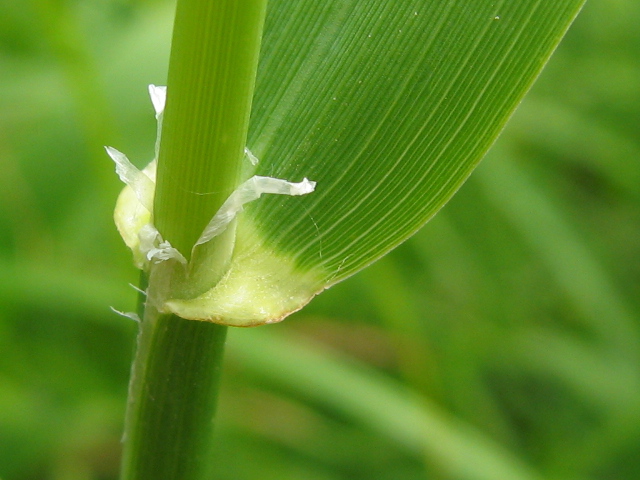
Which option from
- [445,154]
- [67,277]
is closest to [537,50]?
[445,154]

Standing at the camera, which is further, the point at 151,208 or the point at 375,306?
the point at 375,306

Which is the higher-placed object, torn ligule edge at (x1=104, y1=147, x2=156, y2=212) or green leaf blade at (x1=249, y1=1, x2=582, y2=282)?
green leaf blade at (x1=249, y1=1, x2=582, y2=282)

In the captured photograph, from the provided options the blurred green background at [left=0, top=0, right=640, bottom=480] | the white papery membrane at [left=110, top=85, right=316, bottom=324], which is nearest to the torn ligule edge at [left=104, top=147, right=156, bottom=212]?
the white papery membrane at [left=110, top=85, right=316, bottom=324]

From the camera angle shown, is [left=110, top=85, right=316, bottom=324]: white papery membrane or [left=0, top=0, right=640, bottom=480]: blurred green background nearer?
[left=110, top=85, right=316, bottom=324]: white papery membrane

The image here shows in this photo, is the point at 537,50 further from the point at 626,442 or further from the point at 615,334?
the point at 615,334

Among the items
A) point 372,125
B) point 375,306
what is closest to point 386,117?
point 372,125

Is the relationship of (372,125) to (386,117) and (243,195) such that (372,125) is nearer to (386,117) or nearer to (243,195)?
(386,117)

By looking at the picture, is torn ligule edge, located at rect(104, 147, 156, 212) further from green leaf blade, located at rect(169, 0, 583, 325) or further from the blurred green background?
the blurred green background
